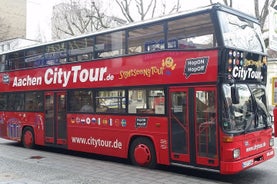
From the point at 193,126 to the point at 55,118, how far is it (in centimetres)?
573

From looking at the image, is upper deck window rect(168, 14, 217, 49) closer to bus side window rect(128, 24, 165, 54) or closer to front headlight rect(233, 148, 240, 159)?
bus side window rect(128, 24, 165, 54)

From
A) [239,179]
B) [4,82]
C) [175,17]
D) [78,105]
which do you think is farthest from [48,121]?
[239,179]

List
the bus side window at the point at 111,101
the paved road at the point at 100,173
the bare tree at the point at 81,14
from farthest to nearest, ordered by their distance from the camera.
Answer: the bare tree at the point at 81,14
the bus side window at the point at 111,101
the paved road at the point at 100,173

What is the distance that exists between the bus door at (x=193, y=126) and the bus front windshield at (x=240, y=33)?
1.24 meters

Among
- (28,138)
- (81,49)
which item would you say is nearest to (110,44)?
(81,49)

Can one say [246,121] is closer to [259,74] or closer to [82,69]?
[259,74]

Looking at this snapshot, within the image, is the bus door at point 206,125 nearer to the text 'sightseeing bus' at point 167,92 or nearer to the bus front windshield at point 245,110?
the text 'sightseeing bus' at point 167,92

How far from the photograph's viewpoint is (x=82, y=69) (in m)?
11.3

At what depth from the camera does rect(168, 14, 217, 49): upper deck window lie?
827cm

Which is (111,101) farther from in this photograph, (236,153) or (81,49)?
(236,153)

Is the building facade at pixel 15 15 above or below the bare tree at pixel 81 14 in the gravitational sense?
above

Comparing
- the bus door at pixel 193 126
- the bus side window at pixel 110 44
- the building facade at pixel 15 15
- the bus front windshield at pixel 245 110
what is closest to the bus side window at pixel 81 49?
the bus side window at pixel 110 44

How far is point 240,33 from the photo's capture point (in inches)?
333

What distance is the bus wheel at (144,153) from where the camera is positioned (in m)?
9.39
